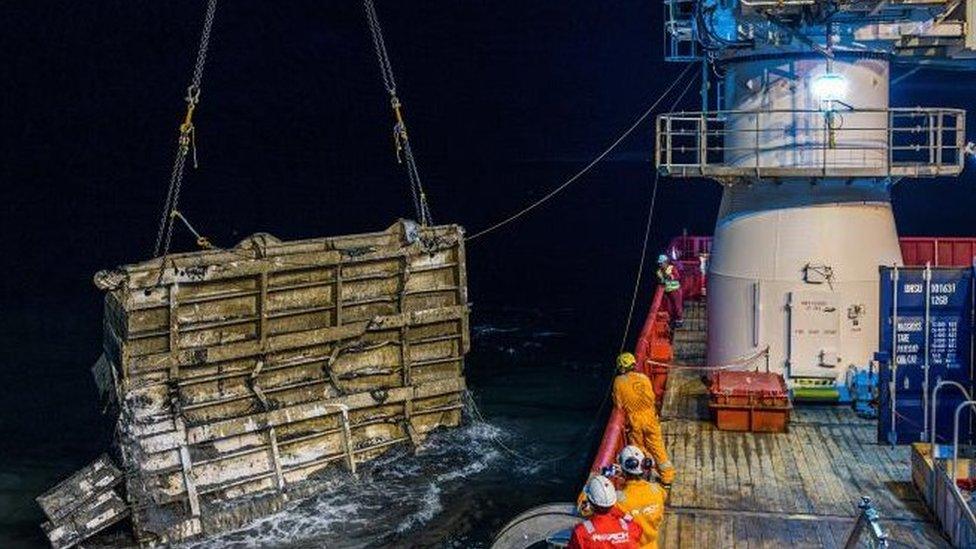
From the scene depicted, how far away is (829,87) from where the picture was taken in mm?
17391

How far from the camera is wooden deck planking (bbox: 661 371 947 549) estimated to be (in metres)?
12.5

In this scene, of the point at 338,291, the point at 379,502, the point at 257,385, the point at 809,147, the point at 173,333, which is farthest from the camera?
the point at 338,291

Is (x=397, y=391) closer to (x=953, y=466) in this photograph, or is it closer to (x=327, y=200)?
(x=953, y=466)

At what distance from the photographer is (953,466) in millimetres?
12133

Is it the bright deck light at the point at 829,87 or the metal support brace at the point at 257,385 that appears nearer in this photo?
the bright deck light at the point at 829,87

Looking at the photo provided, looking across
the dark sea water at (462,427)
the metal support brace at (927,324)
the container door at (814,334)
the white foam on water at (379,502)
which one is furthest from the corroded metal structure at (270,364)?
the metal support brace at (927,324)

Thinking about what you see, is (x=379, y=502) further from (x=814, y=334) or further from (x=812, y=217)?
(x=812, y=217)

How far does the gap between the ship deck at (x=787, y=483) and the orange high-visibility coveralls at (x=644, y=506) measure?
10.9 ft

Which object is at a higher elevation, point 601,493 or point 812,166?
point 812,166

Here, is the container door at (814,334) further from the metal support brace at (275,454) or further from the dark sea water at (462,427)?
the metal support brace at (275,454)

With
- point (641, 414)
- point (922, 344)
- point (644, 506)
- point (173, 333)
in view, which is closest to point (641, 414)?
point (641, 414)

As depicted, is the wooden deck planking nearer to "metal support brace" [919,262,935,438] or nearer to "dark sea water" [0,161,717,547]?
"metal support brace" [919,262,935,438]

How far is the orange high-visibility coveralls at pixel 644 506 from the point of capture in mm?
8883

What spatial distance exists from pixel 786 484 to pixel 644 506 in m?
6.01
